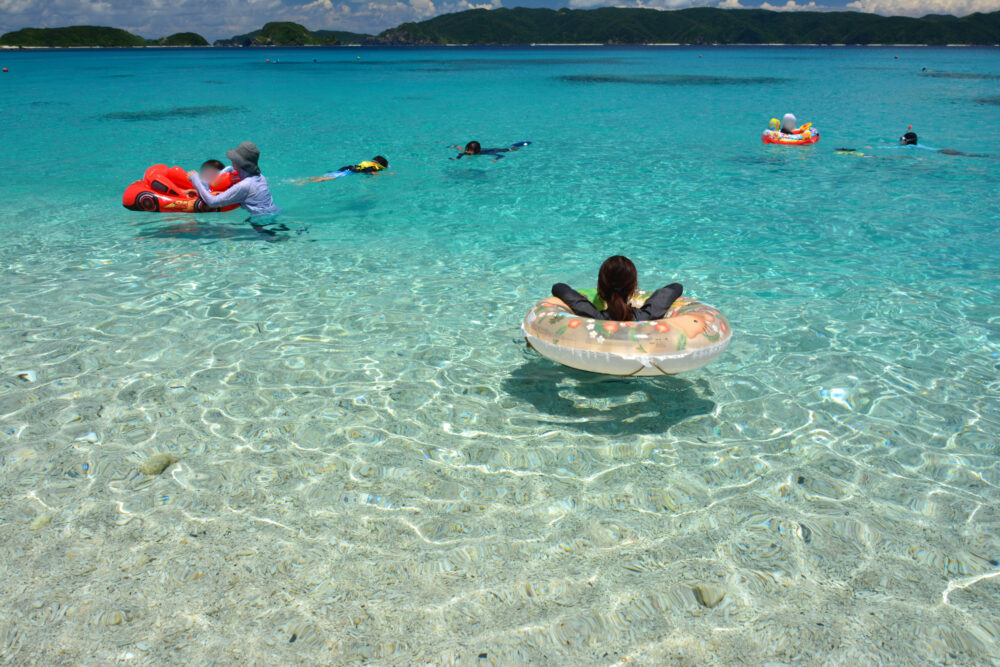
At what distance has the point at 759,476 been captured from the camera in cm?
433

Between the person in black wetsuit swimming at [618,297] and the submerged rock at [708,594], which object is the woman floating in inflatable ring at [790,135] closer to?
the person in black wetsuit swimming at [618,297]

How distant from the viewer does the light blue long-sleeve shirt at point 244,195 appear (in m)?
9.25

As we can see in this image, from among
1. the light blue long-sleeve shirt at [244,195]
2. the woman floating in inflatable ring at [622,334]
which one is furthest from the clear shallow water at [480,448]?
the woman floating in inflatable ring at [622,334]

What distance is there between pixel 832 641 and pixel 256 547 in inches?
124

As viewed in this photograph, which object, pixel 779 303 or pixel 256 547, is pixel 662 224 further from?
pixel 256 547

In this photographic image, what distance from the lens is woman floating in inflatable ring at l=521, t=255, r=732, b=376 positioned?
14.2 feet

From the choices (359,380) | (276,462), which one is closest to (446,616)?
(276,462)

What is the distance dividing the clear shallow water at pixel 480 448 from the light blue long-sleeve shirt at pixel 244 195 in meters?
0.52

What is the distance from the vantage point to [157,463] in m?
4.39

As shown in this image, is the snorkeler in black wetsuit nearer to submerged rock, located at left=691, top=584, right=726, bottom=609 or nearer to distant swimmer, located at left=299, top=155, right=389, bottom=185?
distant swimmer, located at left=299, top=155, right=389, bottom=185

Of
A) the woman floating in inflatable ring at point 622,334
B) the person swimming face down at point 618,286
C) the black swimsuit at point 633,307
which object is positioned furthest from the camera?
the black swimsuit at point 633,307

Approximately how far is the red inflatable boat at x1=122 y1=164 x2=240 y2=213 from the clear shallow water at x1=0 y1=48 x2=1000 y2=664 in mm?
389

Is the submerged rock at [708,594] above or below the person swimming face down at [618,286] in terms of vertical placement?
below

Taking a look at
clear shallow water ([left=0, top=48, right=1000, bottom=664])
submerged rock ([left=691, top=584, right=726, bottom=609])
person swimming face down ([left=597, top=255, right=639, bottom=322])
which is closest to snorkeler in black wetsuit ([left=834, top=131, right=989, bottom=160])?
clear shallow water ([left=0, top=48, right=1000, bottom=664])
